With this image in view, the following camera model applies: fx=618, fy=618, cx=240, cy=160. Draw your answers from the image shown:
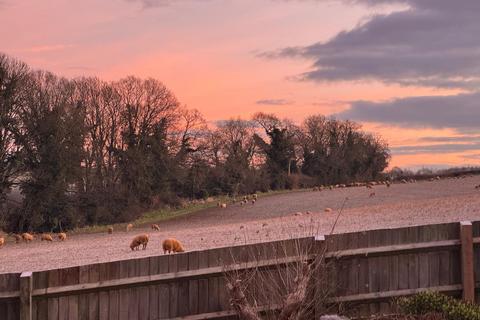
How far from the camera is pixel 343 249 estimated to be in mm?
9578

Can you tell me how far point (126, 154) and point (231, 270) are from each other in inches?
1749

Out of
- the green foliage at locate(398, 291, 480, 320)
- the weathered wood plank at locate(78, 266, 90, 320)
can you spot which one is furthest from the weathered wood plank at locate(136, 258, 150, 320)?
the green foliage at locate(398, 291, 480, 320)

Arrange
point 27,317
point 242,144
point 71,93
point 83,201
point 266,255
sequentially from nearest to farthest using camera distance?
point 27,317 → point 266,255 → point 83,201 → point 71,93 → point 242,144

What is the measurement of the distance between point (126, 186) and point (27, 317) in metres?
43.1

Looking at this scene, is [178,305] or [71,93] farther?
[71,93]

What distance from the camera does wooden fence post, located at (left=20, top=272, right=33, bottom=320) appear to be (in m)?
8.62

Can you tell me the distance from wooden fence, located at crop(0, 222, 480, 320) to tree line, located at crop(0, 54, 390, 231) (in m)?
33.2

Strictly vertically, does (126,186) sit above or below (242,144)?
below

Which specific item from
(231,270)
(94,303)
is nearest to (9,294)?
(94,303)

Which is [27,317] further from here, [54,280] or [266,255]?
[266,255]

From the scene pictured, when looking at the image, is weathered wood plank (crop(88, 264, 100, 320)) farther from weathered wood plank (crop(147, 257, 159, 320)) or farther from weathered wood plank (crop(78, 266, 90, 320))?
weathered wood plank (crop(147, 257, 159, 320))

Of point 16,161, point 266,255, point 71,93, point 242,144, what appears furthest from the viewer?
point 242,144

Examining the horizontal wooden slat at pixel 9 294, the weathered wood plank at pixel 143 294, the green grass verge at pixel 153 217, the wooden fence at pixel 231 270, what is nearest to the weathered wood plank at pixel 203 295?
the wooden fence at pixel 231 270

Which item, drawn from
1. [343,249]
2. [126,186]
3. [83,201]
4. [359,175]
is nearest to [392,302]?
[343,249]
